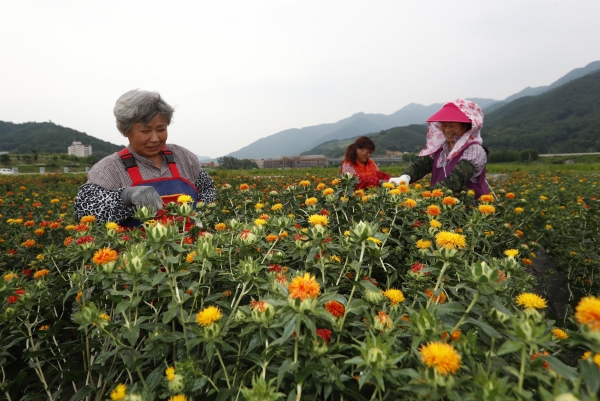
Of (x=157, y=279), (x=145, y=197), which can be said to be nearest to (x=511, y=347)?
(x=157, y=279)

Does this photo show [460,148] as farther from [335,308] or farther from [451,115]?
[335,308]

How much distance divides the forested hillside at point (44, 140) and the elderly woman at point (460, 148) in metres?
73.1

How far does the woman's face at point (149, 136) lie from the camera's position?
7.30 feet

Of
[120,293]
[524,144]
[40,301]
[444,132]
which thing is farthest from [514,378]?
[524,144]

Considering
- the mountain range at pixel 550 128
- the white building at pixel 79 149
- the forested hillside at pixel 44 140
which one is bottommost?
the mountain range at pixel 550 128

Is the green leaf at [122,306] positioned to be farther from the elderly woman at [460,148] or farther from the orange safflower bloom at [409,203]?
the elderly woman at [460,148]

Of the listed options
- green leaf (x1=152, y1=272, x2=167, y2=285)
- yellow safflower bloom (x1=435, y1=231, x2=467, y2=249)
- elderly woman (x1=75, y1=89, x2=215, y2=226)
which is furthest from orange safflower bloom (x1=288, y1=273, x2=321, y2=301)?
elderly woman (x1=75, y1=89, x2=215, y2=226)

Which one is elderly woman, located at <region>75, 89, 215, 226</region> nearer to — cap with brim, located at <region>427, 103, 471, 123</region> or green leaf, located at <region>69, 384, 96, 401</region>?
green leaf, located at <region>69, 384, 96, 401</region>

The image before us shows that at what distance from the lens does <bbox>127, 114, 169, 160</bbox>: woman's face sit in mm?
2225

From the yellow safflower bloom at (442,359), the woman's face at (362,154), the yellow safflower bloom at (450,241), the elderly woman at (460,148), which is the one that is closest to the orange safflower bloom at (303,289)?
the yellow safflower bloom at (442,359)

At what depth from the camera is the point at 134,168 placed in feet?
7.40

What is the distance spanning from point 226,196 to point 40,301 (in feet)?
7.05

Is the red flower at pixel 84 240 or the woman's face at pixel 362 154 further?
the woman's face at pixel 362 154

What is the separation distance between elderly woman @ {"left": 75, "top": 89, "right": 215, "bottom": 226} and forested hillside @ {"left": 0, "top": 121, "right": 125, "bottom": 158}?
238 feet
